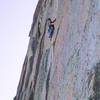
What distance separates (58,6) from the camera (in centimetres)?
942

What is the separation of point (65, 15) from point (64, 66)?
1627 mm

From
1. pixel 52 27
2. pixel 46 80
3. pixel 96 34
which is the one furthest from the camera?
pixel 52 27

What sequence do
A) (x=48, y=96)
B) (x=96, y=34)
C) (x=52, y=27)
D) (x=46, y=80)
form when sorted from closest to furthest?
(x=96, y=34) < (x=48, y=96) < (x=46, y=80) < (x=52, y=27)

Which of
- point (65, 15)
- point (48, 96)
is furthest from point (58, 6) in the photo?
point (48, 96)

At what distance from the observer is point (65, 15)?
823 centimetres

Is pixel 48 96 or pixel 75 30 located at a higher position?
pixel 75 30

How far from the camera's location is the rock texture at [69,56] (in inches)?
230

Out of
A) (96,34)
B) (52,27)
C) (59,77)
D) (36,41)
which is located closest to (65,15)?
(52,27)

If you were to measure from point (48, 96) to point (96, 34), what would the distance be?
2546mm

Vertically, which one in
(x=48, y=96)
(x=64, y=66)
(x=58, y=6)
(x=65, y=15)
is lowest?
(x=48, y=96)

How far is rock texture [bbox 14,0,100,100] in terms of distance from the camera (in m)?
5.83

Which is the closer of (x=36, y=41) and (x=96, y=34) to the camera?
(x=96, y=34)

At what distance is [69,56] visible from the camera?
6.96 m

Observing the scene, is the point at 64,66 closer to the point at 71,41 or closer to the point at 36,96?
the point at 71,41
